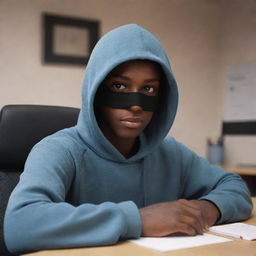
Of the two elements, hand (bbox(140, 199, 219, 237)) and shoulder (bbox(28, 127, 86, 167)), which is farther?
shoulder (bbox(28, 127, 86, 167))

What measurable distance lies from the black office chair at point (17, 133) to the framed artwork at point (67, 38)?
1.52m

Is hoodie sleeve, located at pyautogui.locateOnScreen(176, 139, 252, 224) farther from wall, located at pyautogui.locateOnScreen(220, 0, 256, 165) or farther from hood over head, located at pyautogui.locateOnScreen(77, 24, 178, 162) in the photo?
wall, located at pyautogui.locateOnScreen(220, 0, 256, 165)

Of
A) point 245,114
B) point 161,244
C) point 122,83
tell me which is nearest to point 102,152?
point 122,83

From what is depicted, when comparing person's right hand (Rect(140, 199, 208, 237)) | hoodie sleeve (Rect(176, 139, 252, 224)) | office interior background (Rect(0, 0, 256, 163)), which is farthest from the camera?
office interior background (Rect(0, 0, 256, 163))

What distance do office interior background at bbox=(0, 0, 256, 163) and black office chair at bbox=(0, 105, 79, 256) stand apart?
4.51 feet

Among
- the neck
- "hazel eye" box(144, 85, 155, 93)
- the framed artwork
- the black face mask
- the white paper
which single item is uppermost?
the framed artwork

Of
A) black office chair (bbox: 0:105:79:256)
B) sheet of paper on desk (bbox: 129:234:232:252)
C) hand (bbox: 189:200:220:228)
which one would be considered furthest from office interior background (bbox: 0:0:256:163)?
sheet of paper on desk (bbox: 129:234:232:252)

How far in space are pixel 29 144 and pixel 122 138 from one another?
41 cm

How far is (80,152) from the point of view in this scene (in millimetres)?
1344

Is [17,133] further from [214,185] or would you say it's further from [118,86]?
[214,185]

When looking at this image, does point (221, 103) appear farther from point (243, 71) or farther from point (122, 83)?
point (122, 83)

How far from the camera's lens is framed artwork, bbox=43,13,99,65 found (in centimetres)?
313

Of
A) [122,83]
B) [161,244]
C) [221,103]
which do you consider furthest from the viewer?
[221,103]

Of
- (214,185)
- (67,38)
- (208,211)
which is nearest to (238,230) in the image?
(208,211)
